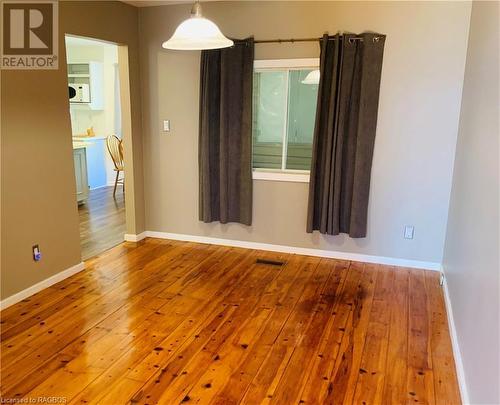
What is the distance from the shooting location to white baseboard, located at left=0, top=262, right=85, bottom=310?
322 centimetres

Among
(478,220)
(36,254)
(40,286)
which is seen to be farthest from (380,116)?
(40,286)

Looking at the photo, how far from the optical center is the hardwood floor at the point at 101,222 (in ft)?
15.5

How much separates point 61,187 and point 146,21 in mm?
2137

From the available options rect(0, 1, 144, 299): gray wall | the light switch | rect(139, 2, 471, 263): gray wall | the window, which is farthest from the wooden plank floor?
the light switch

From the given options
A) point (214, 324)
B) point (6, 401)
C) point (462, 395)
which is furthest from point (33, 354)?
point (462, 395)

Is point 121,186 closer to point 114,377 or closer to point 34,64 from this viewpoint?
point 34,64

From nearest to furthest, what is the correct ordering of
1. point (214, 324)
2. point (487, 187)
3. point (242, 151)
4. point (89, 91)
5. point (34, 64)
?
1. point (487, 187)
2. point (214, 324)
3. point (34, 64)
4. point (242, 151)
5. point (89, 91)

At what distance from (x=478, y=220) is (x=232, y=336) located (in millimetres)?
1713

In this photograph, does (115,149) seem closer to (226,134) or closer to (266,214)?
(226,134)

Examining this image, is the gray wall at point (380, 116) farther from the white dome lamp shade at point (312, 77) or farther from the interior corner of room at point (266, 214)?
the white dome lamp shade at point (312, 77)

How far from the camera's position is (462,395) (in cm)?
227

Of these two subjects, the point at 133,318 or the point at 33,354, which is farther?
the point at 133,318

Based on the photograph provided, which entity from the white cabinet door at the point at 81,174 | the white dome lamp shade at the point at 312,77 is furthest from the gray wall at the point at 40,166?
the white cabinet door at the point at 81,174

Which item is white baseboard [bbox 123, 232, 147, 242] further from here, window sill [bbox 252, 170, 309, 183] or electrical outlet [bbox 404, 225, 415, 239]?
electrical outlet [bbox 404, 225, 415, 239]
